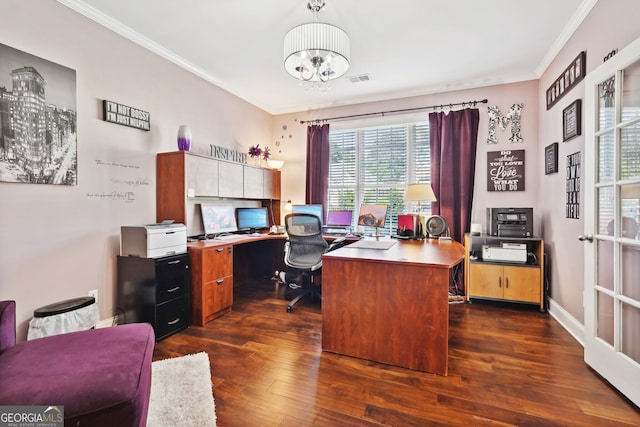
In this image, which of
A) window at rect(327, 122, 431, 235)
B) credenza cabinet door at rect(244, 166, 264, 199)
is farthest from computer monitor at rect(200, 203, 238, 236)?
window at rect(327, 122, 431, 235)

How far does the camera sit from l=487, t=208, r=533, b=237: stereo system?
129 inches

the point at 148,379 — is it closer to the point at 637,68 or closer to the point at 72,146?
the point at 72,146

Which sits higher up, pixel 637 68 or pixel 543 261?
pixel 637 68

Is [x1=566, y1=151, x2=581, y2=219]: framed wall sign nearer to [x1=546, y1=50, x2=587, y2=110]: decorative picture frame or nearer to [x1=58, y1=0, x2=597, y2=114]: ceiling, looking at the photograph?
[x1=546, y1=50, x2=587, y2=110]: decorative picture frame

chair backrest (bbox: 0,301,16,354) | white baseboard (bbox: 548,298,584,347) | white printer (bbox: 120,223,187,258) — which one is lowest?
white baseboard (bbox: 548,298,584,347)

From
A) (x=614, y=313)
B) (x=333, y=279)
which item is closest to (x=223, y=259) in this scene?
(x=333, y=279)

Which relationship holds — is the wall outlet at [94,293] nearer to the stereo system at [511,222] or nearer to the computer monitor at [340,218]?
the computer monitor at [340,218]

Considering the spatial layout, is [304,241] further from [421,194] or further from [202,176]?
[421,194]

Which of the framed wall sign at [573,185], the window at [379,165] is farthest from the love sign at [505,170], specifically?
the framed wall sign at [573,185]

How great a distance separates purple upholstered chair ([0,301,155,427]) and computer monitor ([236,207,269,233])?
2551mm

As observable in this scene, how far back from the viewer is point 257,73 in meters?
3.52

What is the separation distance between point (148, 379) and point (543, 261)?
3657mm

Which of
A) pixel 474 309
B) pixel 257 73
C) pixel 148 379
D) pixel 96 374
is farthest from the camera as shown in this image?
pixel 257 73

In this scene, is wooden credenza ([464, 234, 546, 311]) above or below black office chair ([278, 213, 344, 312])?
below
